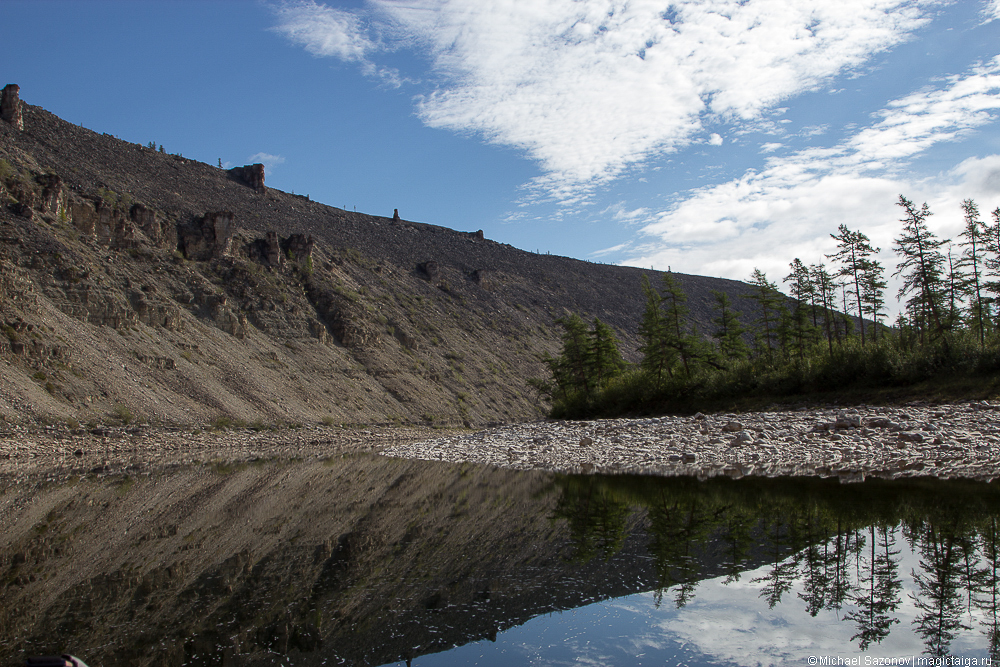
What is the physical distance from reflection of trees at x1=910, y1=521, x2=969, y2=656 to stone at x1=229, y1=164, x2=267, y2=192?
8572 centimetres

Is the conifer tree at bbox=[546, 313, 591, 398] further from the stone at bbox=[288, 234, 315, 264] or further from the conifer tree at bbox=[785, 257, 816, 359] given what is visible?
the stone at bbox=[288, 234, 315, 264]

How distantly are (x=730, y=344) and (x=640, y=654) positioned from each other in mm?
49260

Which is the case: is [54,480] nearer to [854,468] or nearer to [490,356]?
[854,468]

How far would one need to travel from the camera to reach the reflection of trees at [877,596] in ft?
19.1

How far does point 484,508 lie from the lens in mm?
13539

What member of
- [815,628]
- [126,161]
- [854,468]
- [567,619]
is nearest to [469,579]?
[567,619]

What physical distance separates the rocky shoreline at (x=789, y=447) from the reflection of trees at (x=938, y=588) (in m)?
5.73

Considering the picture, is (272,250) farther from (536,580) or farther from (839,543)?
(839,543)

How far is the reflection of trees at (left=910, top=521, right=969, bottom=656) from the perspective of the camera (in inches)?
223

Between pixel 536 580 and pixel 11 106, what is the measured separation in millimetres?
75884

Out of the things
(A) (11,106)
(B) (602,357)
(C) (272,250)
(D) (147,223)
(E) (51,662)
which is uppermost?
(A) (11,106)

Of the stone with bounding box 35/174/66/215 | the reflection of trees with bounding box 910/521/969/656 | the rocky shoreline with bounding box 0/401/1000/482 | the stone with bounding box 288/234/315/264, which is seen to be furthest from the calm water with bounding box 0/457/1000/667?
the stone with bounding box 288/234/315/264

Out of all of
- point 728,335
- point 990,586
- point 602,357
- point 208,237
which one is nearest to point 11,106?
point 208,237

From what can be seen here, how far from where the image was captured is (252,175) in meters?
82.9
